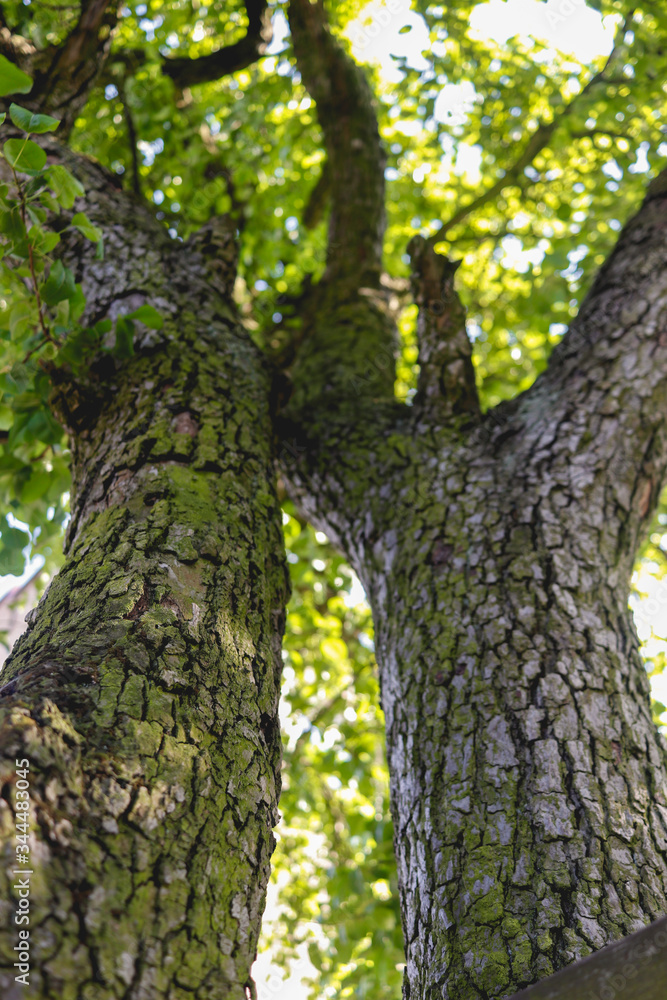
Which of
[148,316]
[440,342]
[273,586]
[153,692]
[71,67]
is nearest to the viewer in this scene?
[153,692]

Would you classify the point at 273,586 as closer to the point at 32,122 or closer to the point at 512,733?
the point at 512,733

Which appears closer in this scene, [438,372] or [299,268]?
[438,372]

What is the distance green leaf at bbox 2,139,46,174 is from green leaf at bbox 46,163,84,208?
0.03 meters

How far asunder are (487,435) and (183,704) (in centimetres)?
153

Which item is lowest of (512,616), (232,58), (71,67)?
(512,616)

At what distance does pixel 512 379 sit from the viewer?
4.92m

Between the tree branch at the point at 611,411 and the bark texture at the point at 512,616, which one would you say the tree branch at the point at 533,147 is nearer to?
the bark texture at the point at 512,616

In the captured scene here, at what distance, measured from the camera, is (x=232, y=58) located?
14.0 ft

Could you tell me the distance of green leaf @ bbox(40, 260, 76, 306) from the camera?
168 cm

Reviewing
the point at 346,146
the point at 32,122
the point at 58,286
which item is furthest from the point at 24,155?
the point at 346,146

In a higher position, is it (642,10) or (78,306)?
(642,10)

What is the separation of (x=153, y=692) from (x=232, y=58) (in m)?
4.53

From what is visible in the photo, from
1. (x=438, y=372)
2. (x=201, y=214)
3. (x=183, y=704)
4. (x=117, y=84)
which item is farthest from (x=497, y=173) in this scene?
(x=183, y=704)

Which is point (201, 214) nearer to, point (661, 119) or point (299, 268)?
point (299, 268)
